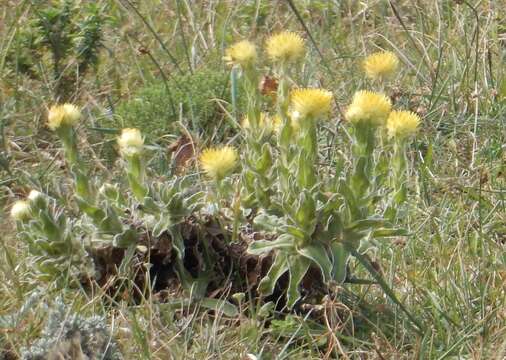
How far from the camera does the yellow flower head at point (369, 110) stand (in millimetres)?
2012

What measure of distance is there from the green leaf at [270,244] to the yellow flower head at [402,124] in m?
0.31

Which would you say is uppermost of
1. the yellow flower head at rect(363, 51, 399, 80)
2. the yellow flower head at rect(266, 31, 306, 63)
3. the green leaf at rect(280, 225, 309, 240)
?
the yellow flower head at rect(266, 31, 306, 63)

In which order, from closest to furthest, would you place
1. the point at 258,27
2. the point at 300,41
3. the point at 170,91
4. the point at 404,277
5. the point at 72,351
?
the point at 72,351
the point at 300,41
the point at 404,277
the point at 170,91
the point at 258,27

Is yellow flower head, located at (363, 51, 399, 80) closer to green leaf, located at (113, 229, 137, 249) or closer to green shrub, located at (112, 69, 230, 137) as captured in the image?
green leaf, located at (113, 229, 137, 249)

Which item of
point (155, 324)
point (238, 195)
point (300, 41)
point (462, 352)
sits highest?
point (300, 41)

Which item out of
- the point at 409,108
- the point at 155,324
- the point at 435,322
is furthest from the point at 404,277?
the point at 409,108

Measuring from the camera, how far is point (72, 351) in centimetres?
203

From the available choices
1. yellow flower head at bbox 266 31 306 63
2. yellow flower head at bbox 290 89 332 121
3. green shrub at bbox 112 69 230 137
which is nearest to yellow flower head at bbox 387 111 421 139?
yellow flower head at bbox 290 89 332 121

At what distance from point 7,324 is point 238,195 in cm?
58

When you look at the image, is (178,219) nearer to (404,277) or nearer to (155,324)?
(155,324)

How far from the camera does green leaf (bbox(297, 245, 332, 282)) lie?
2.09 m

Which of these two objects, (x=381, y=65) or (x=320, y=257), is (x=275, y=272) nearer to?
(x=320, y=257)

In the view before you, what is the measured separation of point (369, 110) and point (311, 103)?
0.40ft

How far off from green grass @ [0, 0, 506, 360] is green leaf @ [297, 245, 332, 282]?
69 millimetres
